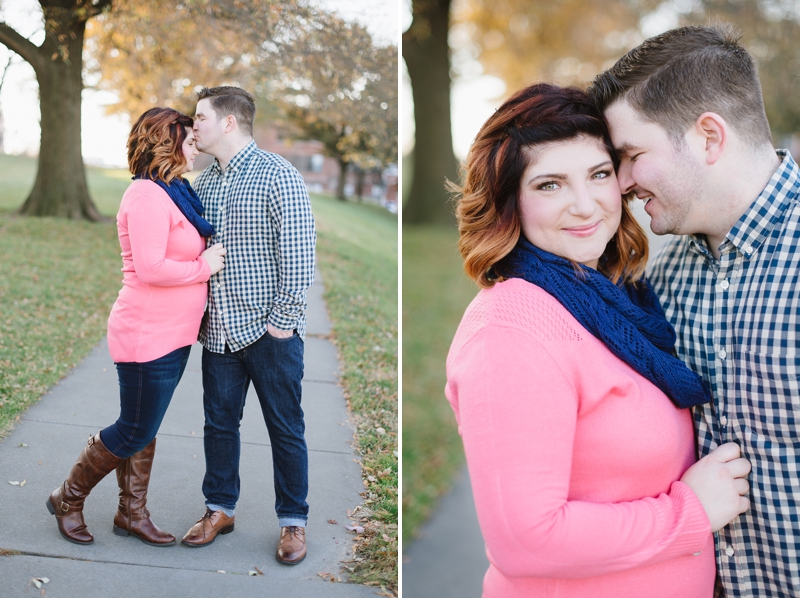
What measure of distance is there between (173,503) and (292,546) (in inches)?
20.6

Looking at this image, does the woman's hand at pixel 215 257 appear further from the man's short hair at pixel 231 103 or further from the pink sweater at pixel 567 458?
the pink sweater at pixel 567 458


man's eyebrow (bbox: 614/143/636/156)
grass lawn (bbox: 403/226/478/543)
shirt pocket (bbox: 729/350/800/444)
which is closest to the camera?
shirt pocket (bbox: 729/350/800/444)

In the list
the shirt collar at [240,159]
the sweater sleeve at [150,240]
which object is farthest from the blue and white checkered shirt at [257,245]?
the sweater sleeve at [150,240]

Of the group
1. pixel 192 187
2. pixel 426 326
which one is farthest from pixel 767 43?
pixel 192 187

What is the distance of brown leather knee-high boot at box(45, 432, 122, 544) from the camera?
8.03ft

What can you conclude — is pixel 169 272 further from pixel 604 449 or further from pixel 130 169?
pixel 604 449

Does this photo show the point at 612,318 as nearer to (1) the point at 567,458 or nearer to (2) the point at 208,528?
(1) the point at 567,458

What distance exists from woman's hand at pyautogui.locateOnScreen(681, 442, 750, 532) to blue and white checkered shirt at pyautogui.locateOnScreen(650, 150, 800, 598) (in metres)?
0.03

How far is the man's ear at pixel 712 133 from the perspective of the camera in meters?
1.81

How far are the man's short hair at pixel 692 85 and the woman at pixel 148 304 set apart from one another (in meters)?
1.58

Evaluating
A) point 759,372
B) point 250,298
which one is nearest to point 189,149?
point 250,298

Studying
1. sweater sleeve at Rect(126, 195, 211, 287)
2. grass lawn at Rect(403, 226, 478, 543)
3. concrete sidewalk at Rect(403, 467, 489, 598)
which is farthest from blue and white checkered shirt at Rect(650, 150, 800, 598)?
concrete sidewalk at Rect(403, 467, 489, 598)

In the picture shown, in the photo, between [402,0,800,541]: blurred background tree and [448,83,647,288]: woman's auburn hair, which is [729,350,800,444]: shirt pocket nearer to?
[448,83,647,288]: woman's auburn hair

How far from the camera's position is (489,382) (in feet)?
4.92
